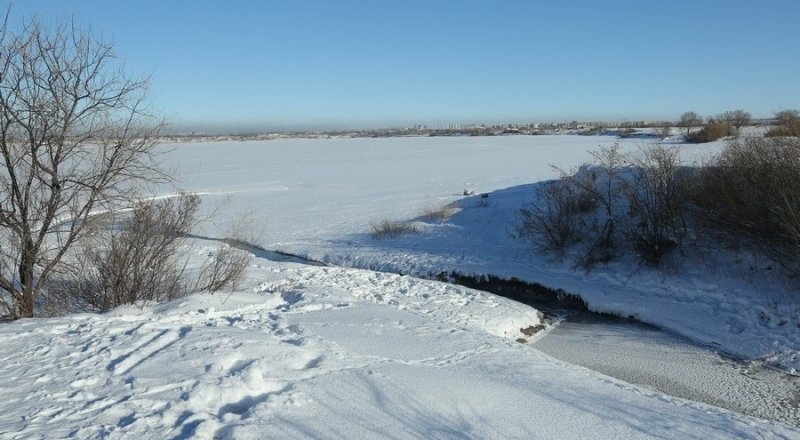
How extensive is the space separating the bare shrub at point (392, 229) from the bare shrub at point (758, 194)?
30.0ft

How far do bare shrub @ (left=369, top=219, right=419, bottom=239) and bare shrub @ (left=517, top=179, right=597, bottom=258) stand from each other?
381 cm

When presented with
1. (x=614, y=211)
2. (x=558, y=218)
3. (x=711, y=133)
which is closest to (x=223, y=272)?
(x=558, y=218)

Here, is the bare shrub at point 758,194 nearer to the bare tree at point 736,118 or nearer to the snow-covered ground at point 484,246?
the snow-covered ground at point 484,246

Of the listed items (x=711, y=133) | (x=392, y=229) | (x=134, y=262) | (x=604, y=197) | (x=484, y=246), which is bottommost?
(x=484, y=246)

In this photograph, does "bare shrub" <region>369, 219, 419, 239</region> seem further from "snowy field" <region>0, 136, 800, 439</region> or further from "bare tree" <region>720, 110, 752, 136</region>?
"bare tree" <region>720, 110, 752, 136</region>

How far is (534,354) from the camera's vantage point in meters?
8.89

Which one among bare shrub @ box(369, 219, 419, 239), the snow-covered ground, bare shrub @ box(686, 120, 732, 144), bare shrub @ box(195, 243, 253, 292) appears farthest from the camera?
bare shrub @ box(686, 120, 732, 144)

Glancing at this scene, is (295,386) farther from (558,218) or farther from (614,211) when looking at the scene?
(614,211)

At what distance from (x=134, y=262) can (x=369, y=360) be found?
15.8 ft

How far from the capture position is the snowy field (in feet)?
17.8

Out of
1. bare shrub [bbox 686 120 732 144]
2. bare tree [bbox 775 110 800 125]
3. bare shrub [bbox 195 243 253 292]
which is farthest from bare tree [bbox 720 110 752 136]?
bare shrub [bbox 195 243 253 292]

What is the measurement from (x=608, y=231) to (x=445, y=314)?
6.92 metres

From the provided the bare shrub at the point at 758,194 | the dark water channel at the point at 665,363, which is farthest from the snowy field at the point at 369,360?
the bare shrub at the point at 758,194

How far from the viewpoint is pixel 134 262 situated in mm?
9828
